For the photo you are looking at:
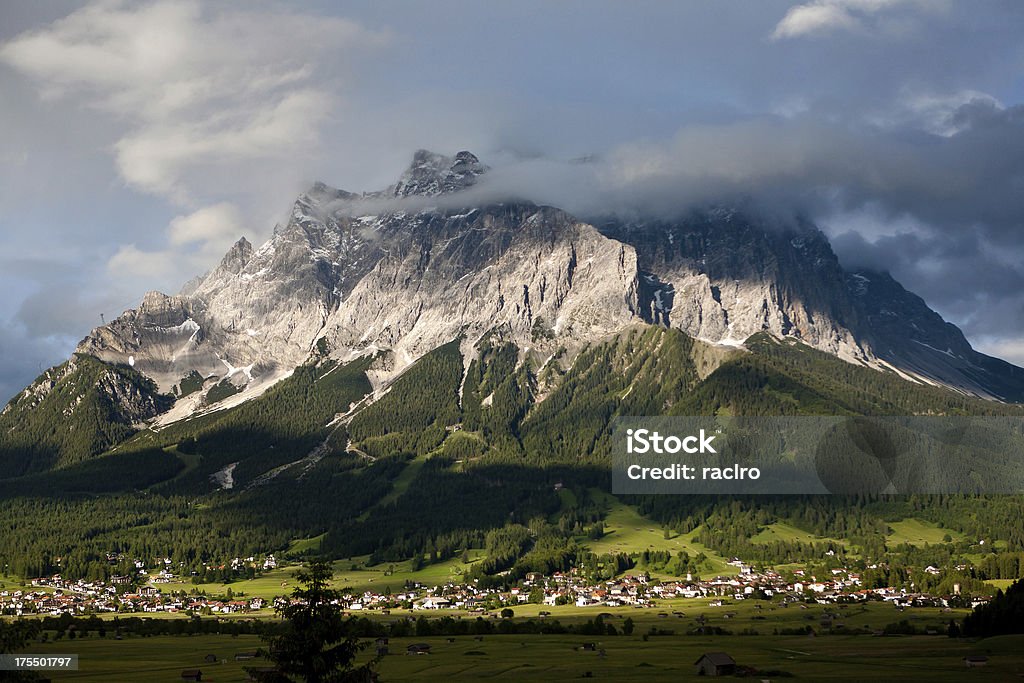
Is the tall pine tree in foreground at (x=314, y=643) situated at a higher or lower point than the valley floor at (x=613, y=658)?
higher

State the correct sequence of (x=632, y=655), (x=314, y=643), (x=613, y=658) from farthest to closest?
(x=632, y=655) → (x=613, y=658) → (x=314, y=643)

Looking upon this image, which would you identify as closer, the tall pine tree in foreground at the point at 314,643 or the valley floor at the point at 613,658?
the tall pine tree in foreground at the point at 314,643

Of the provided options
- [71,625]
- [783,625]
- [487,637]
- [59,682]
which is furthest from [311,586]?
[71,625]

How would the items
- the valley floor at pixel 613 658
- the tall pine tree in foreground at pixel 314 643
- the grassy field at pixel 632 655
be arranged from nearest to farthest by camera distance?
1. the tall pine tree in foreground at pixel 314 643
2. the valley floor at pixel 613 658
3. the grassy field at pixel 632 655

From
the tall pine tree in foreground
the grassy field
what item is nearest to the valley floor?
the grassy field

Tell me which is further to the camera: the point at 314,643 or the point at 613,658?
the point at 613,658

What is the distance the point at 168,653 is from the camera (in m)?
130

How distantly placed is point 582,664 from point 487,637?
135 ft

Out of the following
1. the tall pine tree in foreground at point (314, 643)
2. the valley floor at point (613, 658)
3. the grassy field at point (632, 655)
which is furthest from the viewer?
the grassy field at point (632, 655)

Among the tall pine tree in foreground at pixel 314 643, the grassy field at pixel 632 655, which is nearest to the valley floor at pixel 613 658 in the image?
the grassy field at pixel 632 655

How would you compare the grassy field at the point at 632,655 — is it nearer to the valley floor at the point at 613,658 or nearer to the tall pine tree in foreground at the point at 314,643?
the valley floor at the point at 613,658

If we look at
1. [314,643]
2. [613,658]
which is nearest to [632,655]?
[613,658]

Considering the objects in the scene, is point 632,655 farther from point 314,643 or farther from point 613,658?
point 314,643

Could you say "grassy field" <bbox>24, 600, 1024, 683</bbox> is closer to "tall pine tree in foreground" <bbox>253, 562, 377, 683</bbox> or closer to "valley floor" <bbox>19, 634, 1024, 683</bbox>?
"valley floor" <bbox>19, 634, 1024, 683</bbox>
